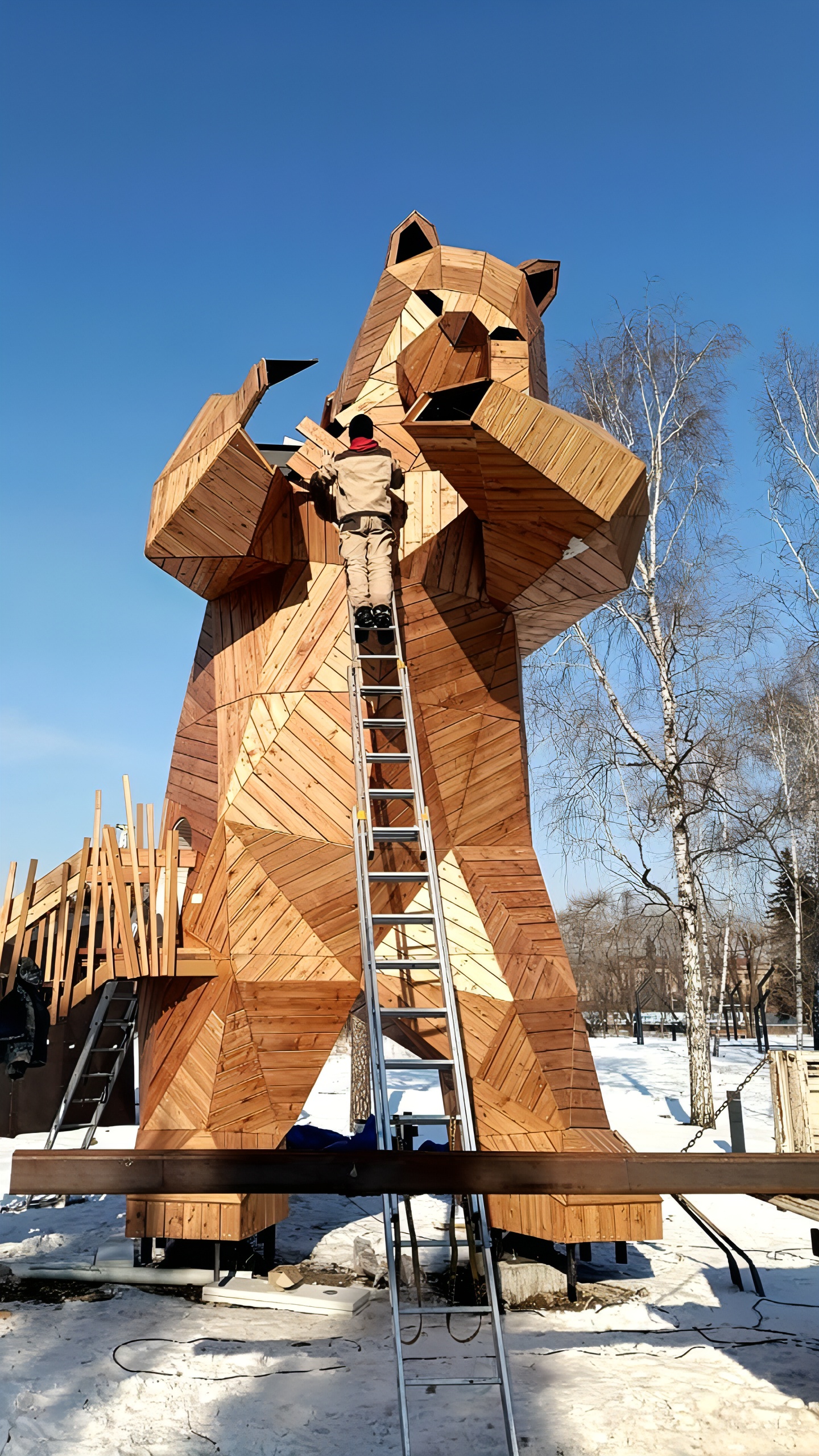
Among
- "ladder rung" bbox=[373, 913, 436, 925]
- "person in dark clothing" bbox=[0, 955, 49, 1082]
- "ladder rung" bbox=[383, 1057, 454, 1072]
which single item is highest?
"ladder rung" bbox=[373, 913, 436, 925]

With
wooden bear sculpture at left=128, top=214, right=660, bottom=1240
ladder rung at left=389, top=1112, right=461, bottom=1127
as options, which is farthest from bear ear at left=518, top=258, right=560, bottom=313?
ladder rung at left=389, top=1112, right=461, bottom=1127

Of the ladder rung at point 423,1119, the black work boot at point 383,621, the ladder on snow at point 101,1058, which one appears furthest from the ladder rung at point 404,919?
the ladder on snow at point 101,1058

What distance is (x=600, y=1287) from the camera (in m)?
7.11

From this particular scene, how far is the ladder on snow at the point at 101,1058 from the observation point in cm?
974

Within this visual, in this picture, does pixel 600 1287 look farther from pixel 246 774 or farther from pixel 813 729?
pixel 813 729

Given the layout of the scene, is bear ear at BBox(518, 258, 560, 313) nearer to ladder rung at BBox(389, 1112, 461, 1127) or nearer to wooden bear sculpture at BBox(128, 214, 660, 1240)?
wooden bear sculpture at BBox(128, 214, 660, 1240)

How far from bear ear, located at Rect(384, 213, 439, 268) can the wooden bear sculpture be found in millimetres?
366

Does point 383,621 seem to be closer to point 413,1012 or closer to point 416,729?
point 416,729

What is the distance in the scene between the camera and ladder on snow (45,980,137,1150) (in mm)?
9742

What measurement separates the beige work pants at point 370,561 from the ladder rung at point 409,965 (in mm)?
2275

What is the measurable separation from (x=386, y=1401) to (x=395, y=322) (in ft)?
22.9

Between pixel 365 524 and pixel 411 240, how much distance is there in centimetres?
299

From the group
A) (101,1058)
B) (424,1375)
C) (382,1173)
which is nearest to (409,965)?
(424,1375)

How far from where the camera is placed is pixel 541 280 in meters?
8.62
